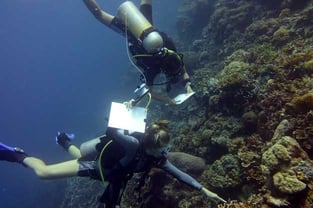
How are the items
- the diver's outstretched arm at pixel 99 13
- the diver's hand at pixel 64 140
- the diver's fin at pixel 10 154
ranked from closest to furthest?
→ the diver's fin at pixel 10 154 → the diver's hand at pixel 64 140 → the diver's outstretched arm at pixel 99 13

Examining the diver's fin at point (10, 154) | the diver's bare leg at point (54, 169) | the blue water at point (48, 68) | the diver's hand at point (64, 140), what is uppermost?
the blue water at point (48, 68)

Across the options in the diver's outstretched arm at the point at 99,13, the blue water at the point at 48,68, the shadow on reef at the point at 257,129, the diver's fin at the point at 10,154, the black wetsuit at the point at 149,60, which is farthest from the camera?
the blue water at the point at 48,68

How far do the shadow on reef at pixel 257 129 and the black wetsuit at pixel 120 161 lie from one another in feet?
1.74

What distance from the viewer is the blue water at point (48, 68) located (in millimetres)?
54625

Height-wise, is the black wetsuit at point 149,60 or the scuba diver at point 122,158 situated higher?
the black wetsuit at point 149,60

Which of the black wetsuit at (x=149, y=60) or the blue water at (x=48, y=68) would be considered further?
the blue water at (x=48, y=68)

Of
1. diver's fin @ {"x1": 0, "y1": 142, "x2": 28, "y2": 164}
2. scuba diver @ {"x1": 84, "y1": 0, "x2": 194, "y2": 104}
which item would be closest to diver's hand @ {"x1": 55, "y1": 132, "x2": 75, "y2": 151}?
diver's fin @ {"x1": 0, "y1": 142, "x2": 28, "y2": 164}

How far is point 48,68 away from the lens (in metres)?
156

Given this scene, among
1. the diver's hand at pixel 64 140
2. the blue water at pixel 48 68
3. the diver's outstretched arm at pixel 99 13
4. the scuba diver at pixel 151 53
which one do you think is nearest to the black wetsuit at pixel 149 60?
the scuba diver at pixel 151 53

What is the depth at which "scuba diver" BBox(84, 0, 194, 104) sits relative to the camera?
22.0ft

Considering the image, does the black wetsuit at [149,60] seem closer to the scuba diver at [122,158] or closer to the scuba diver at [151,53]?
the scuba diver at [151,53]

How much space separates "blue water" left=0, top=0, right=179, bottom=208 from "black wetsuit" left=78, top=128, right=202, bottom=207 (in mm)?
28427

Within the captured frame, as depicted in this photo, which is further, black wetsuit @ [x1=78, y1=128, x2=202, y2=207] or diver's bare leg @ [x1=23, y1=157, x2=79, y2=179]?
diver's bare leg @ [x1=23, y1=157, x2=79, y2=179]

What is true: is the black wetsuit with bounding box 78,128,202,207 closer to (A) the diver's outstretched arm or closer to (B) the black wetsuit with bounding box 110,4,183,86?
(B) the black wetsuit with bounding box 110,4,183,86
